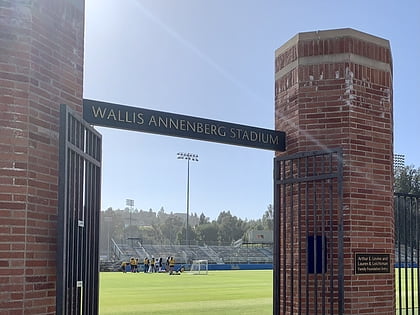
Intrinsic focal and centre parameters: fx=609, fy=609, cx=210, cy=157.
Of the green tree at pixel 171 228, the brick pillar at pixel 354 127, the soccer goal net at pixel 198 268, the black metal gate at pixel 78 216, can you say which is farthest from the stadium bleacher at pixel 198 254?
the black metal gate at pixel 78 216

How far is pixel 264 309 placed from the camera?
661 inches

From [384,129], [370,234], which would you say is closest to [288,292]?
[370,234]

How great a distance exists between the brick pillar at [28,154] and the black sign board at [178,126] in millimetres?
1065

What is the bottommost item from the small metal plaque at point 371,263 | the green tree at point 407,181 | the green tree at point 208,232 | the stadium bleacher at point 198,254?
the stadium bleacher at point 198,254

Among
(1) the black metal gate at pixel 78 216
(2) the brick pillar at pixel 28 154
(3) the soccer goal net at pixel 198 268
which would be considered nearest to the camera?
(2) the brick pillar at pixel 28 154

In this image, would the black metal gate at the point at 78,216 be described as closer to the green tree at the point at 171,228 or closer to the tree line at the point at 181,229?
the tree line at the point at 181,229

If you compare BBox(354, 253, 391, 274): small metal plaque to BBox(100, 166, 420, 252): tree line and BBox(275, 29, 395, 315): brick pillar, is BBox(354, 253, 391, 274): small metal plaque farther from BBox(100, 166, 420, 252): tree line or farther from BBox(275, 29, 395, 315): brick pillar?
BBox(100, 166, 420, 252): tree line

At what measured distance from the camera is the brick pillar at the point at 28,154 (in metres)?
5.01

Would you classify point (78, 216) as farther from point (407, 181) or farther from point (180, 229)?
point (180, 229)

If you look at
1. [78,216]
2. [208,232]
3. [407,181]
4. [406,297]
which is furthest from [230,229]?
[78,216]

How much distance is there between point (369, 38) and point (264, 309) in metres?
10.4

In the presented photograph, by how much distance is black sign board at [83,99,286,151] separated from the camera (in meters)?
6.71

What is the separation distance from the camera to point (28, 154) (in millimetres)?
5164

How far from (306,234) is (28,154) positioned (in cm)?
356
